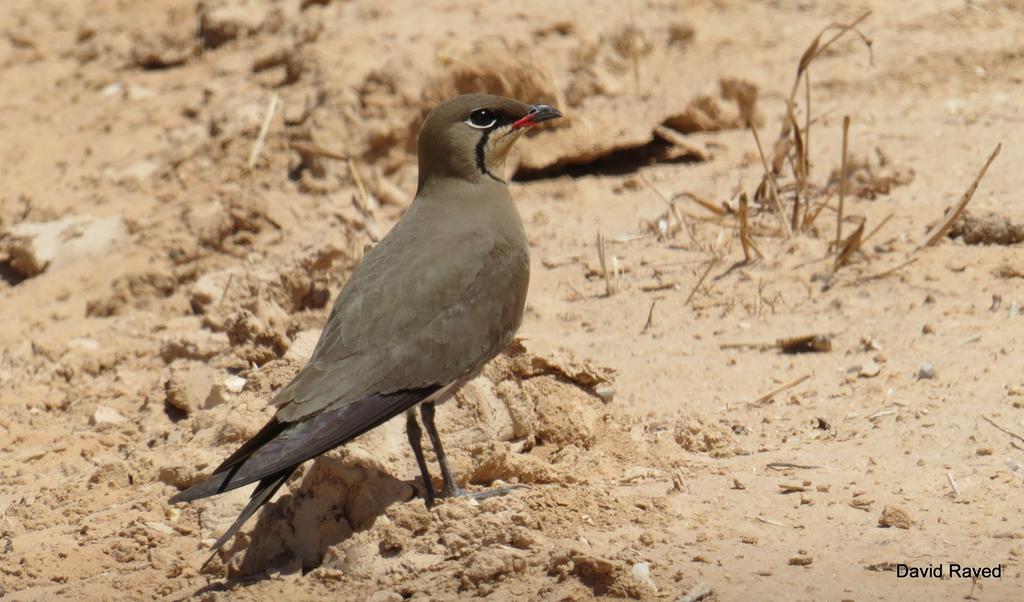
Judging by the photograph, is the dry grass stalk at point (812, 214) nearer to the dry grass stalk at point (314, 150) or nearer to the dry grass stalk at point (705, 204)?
the dry grass stalk at point (705, 204)

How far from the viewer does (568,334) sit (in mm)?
6473

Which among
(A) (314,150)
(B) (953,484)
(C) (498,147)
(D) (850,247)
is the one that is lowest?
(B) (953,484)

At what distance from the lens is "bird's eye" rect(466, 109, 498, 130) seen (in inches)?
229

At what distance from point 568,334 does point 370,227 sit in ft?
4.99

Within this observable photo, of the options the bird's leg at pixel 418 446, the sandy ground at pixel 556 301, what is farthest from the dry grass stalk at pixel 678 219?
the bird's leg at pixel 418 446

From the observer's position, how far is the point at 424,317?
5.15m

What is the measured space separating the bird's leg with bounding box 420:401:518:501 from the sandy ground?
149mm

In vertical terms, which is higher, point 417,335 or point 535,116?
point 535,116

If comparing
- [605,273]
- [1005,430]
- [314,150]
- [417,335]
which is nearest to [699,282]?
[605,273]

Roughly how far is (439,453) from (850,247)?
241cm

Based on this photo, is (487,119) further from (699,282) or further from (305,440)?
(305,440)

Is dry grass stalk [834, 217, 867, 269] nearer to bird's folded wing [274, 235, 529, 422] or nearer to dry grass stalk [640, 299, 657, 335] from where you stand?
dry grass stalk [640, 299, 657, 335]

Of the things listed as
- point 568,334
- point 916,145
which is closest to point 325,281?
point 568,334

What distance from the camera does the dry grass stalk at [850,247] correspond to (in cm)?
651
